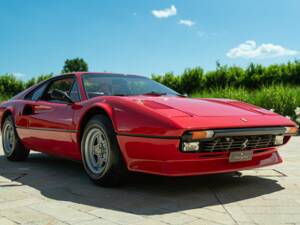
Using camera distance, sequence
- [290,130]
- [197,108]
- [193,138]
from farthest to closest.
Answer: [290,130]
[197,108]
[193,138]

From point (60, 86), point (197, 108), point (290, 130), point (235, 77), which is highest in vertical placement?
point (235, 77)

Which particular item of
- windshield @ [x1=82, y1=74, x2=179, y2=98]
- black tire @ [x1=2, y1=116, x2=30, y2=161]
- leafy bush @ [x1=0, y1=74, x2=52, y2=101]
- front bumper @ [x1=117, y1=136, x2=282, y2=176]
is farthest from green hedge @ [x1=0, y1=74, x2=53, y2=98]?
front bumper @ [x1=117, y1=136, x2=282, y2=176]

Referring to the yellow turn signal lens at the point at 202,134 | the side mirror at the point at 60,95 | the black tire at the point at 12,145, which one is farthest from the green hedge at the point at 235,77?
the yellow turn signal lens at the point at 202,134

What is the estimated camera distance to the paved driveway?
9.33 ft

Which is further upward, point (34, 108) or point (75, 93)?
point (75, 93)

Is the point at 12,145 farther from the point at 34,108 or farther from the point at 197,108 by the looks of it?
the point at 197,108

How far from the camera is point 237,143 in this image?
3484 mm

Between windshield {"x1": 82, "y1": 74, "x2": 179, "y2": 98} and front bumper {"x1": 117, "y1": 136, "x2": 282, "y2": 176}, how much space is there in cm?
101

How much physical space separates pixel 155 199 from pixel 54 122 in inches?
68.6

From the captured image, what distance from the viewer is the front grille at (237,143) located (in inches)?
132

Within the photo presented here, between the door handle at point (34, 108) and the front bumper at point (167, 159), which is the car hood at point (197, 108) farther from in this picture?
the door handle at point (34, 108)

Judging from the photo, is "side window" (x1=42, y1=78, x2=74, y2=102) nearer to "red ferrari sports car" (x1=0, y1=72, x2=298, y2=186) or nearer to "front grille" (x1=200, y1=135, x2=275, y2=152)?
"red ferrari sports car" (x1=0, y1=72, x2=298, y2=186)

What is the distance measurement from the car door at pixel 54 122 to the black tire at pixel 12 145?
14.0 inches

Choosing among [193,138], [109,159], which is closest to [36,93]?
[109,159]
